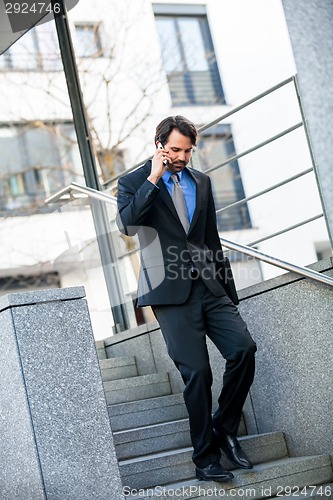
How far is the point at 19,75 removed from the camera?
43.8 ft

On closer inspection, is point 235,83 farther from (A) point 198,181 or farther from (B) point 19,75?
(A) point 198,181

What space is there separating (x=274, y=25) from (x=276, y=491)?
1331cm

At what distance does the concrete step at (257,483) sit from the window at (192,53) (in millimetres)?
15552


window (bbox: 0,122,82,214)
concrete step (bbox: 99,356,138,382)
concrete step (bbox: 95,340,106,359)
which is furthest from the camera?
window (bbox: 0,122,82,214)

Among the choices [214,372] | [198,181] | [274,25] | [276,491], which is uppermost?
[274,25]

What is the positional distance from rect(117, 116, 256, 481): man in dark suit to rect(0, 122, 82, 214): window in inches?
430

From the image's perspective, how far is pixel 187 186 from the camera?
5.09 meters

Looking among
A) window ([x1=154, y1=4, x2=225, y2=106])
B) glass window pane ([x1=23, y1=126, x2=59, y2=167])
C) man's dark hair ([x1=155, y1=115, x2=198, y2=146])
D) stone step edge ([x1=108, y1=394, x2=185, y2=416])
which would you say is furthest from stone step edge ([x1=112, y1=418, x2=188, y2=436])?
window ([x1=154, y1=4, x2=225, y2=106])

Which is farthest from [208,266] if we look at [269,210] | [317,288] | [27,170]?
[269,210]

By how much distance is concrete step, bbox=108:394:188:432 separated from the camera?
570 cm

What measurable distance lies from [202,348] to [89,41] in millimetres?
9418

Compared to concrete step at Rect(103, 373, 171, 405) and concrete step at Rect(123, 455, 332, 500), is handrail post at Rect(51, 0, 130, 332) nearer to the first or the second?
concrete step at Rect(103, 373, 171, 405)

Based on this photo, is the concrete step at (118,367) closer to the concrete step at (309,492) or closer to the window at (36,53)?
the concrete step at (309,492)

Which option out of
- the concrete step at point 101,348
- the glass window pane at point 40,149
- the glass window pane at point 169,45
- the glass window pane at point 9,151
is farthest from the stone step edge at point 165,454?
the glass window pane at point 9,151
